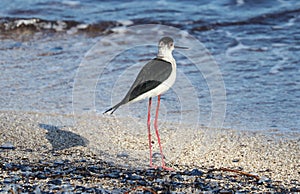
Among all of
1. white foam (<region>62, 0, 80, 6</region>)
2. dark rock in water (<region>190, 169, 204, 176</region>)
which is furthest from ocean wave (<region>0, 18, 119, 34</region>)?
dark rock in water (<region>190, 169, 204, 176</region>)

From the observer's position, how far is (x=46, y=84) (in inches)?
360

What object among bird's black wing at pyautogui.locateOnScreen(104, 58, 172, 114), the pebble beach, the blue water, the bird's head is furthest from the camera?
the blue water

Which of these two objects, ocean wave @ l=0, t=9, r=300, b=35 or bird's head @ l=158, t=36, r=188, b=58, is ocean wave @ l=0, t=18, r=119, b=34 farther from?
bird's head @ l=158, t=36, r=188, b=58

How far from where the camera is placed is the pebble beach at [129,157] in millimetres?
5250

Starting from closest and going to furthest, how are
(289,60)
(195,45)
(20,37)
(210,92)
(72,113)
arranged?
(72,113) → (210,92) → (289,60) → (195,45) → (20,37)

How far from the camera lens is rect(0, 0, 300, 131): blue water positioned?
8.23 m

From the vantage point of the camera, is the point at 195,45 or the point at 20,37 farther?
the point at 20,37

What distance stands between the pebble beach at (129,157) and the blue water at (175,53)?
0.52m

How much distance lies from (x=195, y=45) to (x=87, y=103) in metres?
3.90

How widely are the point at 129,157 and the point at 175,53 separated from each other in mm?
5036

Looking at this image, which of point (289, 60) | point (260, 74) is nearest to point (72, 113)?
point (260, 74)

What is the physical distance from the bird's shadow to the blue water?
3.06ft

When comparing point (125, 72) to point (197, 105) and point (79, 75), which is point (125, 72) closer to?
point (79, 75)

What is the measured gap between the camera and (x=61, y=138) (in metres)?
6.77
